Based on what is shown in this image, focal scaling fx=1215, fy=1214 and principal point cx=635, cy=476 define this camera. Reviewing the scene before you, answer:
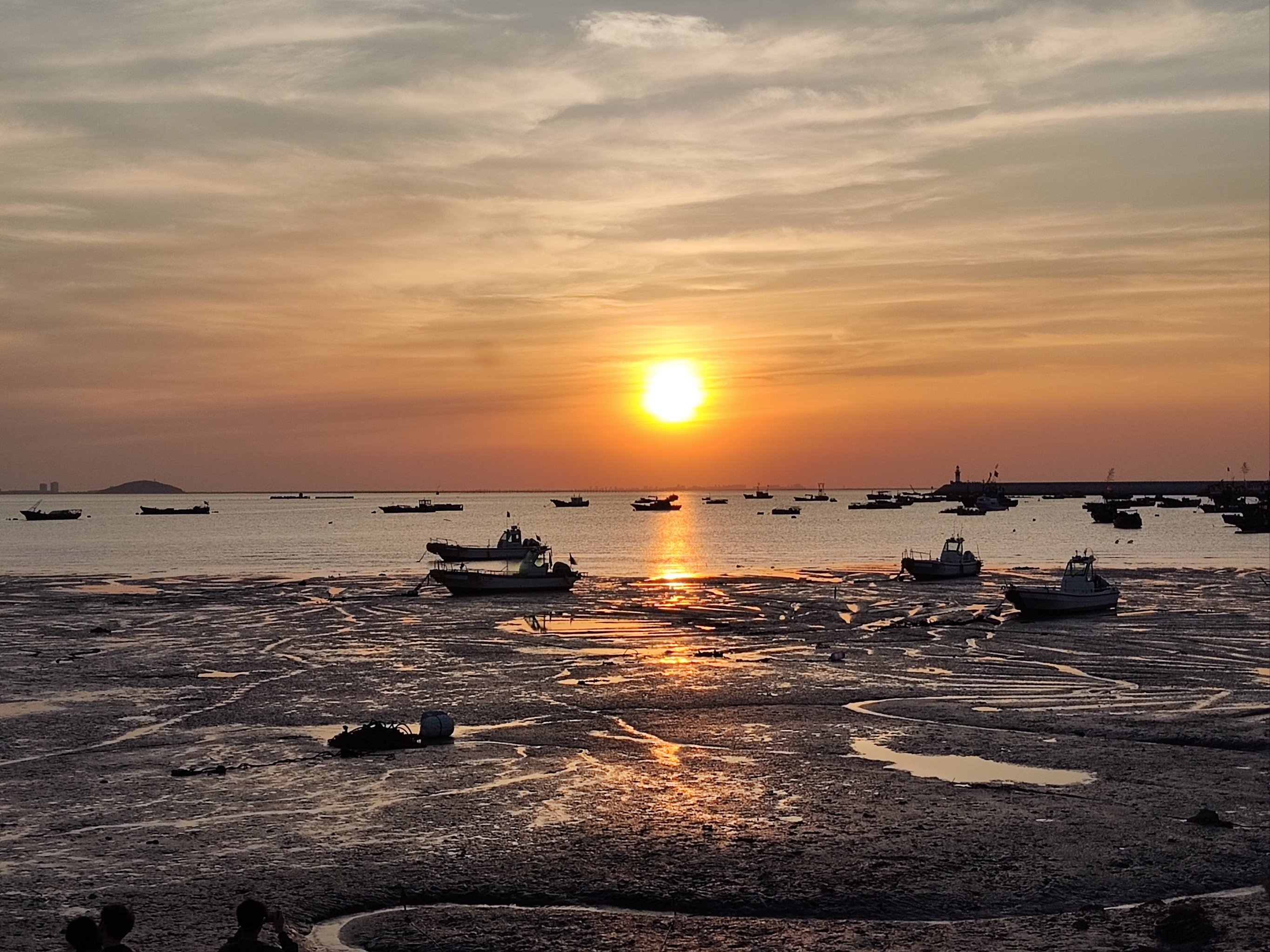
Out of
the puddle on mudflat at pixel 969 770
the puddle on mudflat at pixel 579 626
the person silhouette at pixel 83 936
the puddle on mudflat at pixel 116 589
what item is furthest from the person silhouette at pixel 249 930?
the puddle on mudflat at pixel 116 589

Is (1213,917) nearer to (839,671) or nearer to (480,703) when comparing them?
(480,703)

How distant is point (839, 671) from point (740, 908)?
23.3 m

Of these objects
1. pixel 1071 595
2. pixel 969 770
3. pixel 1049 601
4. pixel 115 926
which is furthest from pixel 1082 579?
pixel 115 926

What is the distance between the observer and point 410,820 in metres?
21.2

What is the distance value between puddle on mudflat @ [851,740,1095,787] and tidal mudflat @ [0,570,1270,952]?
117 millimetres

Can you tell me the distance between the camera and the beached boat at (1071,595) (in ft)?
189

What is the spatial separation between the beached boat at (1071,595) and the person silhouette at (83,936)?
52.1 metres

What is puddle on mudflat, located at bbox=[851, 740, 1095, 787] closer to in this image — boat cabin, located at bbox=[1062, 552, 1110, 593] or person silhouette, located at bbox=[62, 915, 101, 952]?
person silhouette, located at bbox=[62, 915, 101, 952]

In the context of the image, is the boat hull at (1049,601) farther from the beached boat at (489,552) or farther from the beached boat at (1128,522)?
the beached boat at (1128,522)

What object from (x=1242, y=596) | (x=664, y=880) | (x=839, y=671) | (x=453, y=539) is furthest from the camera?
(x=453, y=539)

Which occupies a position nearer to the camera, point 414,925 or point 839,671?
point 414,925

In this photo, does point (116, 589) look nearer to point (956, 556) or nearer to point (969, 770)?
point (956, 556)

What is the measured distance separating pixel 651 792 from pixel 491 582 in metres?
51.6

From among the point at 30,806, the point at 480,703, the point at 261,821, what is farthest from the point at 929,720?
the point at 30,806
